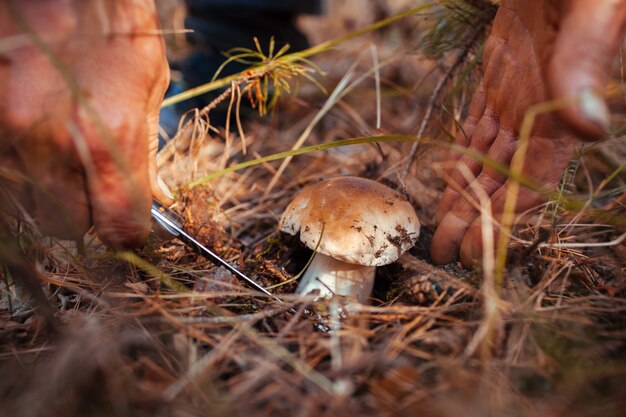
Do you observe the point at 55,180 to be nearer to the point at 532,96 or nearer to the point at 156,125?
the point at 156,125

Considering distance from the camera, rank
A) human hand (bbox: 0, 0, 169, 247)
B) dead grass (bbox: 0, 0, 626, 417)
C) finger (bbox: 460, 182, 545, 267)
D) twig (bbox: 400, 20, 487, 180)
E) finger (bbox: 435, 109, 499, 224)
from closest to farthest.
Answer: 1. dead grass (bbox: 0, 0, 626, 417)
2. human hand (bbox: 0, 0, 169, 247)
3. finger (bbox: 460, 182, 545, 267)
4. finger (bbox: 435, 109, 499, 224)
5. twig (bbox: 400, 20, 487, 180)

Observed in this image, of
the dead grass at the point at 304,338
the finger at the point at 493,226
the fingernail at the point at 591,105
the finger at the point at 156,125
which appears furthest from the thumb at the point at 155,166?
the fingernail at the point at 591,105

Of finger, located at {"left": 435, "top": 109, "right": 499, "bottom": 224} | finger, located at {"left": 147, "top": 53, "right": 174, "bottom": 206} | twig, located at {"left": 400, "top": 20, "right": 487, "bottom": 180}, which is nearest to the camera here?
finger, located at {"left": 147, "top": 53, "right": 174, "bottom": 206}

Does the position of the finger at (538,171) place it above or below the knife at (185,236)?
above

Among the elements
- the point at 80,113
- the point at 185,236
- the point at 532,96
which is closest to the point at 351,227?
the point at 185,236

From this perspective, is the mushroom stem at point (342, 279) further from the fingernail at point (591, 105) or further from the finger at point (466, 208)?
the fingernail at point (591, 105)

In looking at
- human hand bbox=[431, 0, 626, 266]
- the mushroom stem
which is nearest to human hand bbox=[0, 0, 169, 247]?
the mushroom stem

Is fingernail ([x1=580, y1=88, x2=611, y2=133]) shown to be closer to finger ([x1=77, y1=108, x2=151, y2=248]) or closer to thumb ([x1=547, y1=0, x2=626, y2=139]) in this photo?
thumb ([x1=547, y1=0, x2=626, y2=139])
